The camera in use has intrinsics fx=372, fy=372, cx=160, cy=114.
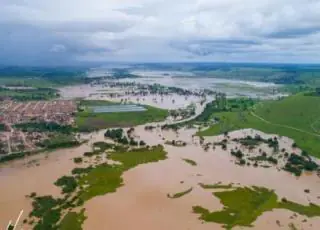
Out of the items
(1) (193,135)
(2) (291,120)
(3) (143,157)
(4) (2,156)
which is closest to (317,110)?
(2) (291,120)

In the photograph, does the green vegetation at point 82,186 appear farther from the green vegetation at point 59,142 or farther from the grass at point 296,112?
the grass at point 296,112

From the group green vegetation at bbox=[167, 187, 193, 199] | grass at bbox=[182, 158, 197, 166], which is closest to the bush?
grass at bbox=[182, 158, 197, 166]

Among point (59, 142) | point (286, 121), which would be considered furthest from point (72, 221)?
point (286, 121)

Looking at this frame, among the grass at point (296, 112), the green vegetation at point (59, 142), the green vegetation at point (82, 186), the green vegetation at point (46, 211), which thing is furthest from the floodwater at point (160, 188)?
the grass at point (296, 112)

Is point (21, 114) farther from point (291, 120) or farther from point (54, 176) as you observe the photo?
point (291, 120)

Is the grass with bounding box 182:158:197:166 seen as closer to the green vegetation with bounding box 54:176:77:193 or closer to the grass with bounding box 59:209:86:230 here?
the green vegetation with bounding box 54:176:77:193

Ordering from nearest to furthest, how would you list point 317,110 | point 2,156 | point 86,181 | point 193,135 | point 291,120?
point 86,181, point 2,156, point 193,135, point 291,120, point 317,110

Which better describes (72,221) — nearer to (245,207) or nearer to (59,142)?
(245,207)
